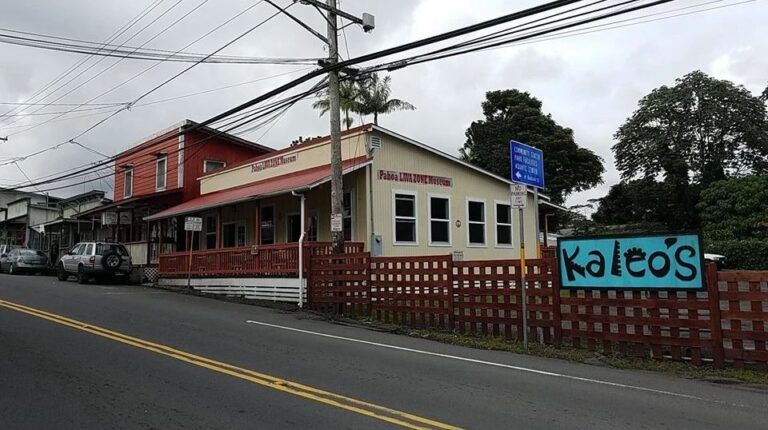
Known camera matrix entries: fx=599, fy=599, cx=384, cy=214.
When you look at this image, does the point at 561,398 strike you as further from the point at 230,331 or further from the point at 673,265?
the point at 230,331

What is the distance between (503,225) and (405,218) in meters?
5.28

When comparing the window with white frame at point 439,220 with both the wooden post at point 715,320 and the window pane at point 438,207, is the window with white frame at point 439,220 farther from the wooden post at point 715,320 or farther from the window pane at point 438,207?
the wooden post at point 715,320

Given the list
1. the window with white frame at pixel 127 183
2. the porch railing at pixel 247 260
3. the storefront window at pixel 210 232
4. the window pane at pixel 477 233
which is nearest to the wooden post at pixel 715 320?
the porch railing at pixel 247 260

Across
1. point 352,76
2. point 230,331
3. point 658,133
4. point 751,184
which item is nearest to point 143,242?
point 352,76

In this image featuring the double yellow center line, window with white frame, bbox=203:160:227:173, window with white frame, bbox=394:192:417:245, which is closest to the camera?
the double yellow center line

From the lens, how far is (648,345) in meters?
9.84

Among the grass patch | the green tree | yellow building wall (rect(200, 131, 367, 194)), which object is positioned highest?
the green tree

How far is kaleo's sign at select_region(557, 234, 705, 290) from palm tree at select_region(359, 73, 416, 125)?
27439mm

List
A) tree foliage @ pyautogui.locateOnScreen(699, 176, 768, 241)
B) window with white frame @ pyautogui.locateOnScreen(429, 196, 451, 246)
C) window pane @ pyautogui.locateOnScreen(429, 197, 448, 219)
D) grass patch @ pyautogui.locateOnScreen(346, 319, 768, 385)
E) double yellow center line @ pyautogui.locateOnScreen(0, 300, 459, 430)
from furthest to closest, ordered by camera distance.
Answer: tree foliage @ pyautogui.locateOnScreen(699, 176, 768, 241) → window pane @ pyautogui.locateOnScreen(429, 197, 448, 219) → window with white frame @ pyautogui.locateOnScreen(429, 196, 451, 246) → grass patch @ pyautogui.locateOnScreen(346, 319, 768, 385) → double yellow center line @ pyautogui.locateOnScreen(0, 300, 459, 430)

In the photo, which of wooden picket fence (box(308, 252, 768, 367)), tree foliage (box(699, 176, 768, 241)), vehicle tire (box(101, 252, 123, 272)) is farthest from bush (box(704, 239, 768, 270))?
vehicle tire (box(101, 252, 123, 272))

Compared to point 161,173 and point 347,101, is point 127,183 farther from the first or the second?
point 347,101

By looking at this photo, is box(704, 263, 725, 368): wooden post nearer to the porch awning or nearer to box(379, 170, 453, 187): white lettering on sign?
the porch awning

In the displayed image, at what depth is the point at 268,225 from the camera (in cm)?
2288

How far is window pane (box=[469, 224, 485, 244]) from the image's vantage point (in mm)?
22078
